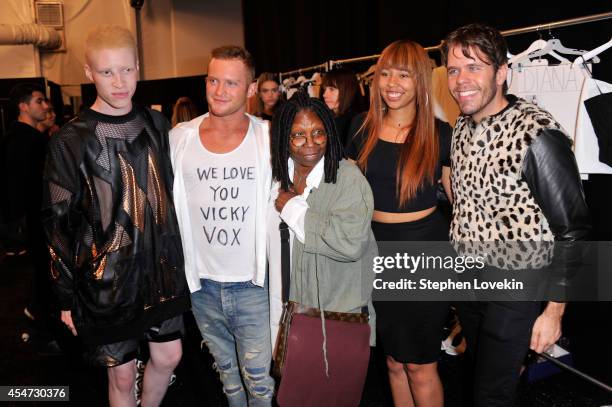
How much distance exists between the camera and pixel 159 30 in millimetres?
9836

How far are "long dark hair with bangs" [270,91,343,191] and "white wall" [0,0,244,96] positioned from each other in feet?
27.8

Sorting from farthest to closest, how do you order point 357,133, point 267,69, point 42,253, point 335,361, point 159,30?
point 159,30 → point 267,69 → point 42,253 → point 357,133 → point 335,361

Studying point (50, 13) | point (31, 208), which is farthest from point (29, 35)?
point (31, 208)

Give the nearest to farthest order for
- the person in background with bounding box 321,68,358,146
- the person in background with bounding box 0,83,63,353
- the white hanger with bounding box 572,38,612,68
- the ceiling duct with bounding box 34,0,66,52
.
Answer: the white hanger with bounding box 572,38,612,68
the person in background with bounding box 0,83,63,353
the person in background with bounding box 321,68,358,146
the ceiling duct with bounding box 34,0,66,52

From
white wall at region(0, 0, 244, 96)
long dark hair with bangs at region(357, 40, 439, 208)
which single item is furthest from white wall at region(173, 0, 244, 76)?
long dark hair with bangs at region(357, 40, 439, 208)

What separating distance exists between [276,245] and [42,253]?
213 centimetres

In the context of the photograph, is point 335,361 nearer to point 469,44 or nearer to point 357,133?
point 357,133

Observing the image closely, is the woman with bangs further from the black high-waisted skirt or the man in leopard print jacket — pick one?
the man in leopard print jacket

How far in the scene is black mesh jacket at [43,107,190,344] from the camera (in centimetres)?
181

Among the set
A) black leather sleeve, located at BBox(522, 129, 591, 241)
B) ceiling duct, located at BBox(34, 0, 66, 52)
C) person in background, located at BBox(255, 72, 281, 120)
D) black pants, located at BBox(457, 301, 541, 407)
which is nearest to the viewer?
black leather sleeve, located at BBox(522, 129, 591, 241)

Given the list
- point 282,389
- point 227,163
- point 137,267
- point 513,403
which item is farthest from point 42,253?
point 513,403

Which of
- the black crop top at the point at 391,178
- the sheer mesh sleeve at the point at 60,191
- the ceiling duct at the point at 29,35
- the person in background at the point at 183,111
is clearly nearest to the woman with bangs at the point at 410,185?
the black crop top at the point at 391,178

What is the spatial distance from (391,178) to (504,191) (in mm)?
510

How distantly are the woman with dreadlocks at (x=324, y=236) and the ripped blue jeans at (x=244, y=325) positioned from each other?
0.85ft
